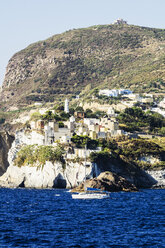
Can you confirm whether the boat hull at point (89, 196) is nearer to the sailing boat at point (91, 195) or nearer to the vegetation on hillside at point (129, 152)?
the sailing boat at point (91, 195)

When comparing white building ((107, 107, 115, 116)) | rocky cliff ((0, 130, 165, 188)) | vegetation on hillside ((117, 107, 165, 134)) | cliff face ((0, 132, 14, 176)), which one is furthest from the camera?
white building ((107, 107, 115, 116))

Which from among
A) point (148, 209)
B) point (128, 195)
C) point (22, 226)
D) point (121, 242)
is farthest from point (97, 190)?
point (121, 242)

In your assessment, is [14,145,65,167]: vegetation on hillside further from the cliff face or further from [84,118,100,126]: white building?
the cliff face

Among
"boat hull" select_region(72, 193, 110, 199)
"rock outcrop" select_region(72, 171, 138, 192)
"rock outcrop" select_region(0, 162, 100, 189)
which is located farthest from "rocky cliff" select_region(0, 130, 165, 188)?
"boat hull" select_region(72, 193, 110, 199)

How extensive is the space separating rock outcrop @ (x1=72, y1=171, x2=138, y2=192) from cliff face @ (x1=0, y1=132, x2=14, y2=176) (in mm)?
51888

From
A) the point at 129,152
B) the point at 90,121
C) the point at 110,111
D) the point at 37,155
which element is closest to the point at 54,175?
the point at 37,155

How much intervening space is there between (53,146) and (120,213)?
53809 mm

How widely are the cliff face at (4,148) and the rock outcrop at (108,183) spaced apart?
51888 mm

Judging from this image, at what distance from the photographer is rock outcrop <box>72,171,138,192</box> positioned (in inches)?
3890

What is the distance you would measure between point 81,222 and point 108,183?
136ft

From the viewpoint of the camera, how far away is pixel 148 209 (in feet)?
248

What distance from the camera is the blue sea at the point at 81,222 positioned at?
49.5 m

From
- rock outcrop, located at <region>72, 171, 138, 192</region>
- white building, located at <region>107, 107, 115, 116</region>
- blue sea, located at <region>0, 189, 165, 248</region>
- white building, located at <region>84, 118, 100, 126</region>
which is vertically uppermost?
white building, located at <region>107, 107, 115, 116</region>

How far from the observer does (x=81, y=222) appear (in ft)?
202
